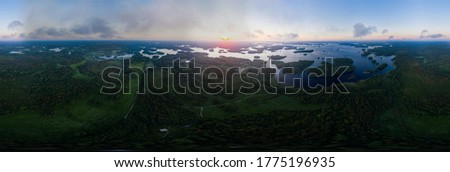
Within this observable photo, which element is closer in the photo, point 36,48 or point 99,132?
point 99,132

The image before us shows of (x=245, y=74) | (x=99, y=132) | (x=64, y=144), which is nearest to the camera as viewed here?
(x=64, y=144)

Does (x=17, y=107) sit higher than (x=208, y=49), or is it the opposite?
(x=208, y=49)

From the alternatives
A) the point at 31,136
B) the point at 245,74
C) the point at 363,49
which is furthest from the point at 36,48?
the point at 363,49

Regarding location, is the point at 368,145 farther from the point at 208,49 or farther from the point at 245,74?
the point at 208,49

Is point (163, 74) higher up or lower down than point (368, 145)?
higher up

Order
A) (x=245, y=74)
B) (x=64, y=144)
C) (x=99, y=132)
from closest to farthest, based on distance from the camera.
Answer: (x=64, y=144) → (x=99, y=132) → (x=245, y=74)

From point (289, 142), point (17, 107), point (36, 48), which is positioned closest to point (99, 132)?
point (17, 107)

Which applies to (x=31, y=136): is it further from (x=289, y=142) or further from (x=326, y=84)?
(x=326, y=84)

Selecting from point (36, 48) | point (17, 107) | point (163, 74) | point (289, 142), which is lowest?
point (289, 142)

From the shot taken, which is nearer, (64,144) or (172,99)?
(64,144)
